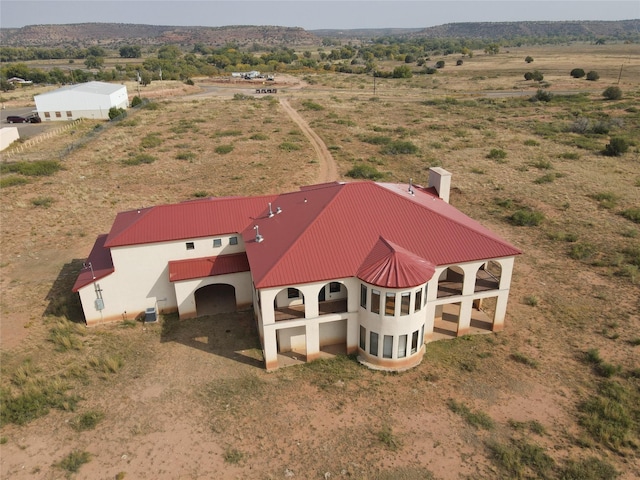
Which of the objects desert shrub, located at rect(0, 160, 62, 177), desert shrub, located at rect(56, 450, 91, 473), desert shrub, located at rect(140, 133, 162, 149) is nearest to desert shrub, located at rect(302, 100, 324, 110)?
desert shrub, located at rect(140, 133, 162, 149)

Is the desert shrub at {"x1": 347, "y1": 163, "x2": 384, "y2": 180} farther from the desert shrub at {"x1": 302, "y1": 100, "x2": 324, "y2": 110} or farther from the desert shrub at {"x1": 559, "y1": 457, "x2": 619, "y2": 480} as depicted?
the desert shrub at {"x1": 302, "y1": 100, "x2": 324, "y2": 110}

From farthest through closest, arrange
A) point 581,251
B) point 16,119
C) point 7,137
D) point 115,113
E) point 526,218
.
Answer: point 115,113, point 16,119, point 7,137, point 526,218, point 581,251

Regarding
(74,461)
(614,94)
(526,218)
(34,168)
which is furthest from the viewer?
(614,94)

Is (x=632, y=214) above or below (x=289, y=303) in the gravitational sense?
below

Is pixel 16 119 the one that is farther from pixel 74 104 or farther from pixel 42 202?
pixel 42 202

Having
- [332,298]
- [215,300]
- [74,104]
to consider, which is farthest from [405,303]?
[74,104]

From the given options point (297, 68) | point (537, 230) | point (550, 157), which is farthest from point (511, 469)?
point (297, 68)

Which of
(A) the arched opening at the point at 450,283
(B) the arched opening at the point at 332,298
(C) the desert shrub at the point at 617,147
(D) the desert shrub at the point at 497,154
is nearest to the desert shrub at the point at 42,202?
Result: (B) the arched opening at the point at 332,298
